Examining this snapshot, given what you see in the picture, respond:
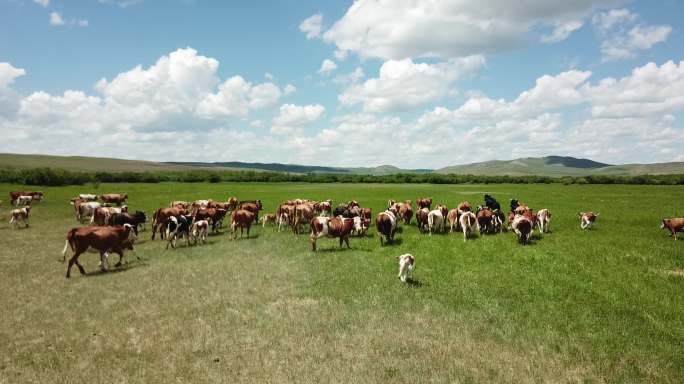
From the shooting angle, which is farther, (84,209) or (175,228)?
(84,209)

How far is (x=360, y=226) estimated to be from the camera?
22.5 meters

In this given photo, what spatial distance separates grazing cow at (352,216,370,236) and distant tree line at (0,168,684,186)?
6478 centimetres

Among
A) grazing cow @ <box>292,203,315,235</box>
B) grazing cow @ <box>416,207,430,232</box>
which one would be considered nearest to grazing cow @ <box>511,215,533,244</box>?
grazing cow @ <box>416,207,430,232</box>

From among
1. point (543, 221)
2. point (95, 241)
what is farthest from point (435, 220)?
point (95, 241)

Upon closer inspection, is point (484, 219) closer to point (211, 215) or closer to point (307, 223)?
point (307, 223)

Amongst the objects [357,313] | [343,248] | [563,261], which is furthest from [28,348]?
[563,261]

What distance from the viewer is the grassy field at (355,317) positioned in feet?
25.6

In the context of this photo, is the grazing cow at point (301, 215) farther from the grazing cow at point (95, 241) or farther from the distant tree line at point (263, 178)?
the distant tree line at point (263, 178)

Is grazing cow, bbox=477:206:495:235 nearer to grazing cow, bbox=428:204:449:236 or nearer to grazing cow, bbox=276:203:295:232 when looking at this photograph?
grazing cow, bbox=428:204:449:236

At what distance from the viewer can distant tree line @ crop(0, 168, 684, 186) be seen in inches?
2584

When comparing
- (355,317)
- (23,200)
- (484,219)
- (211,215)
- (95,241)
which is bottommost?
(355,317)

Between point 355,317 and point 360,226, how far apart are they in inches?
482

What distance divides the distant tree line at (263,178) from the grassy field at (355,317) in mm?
58510

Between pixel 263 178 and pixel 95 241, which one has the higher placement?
pixel 263 178
